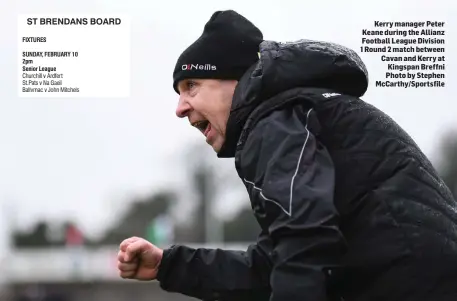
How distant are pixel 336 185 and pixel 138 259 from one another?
24.6 inches

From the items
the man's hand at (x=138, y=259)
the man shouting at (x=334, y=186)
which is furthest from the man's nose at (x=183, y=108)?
the man's hand at (x=138, y=259)

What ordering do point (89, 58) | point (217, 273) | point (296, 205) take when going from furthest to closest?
point (89, 58) < point (217, 273) < point (296, 205)

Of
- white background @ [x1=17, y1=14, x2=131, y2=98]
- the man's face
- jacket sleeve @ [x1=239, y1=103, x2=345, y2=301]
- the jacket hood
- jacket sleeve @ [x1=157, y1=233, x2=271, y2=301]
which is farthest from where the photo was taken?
white background @ [x1=17, y1=14, x2=131, y2=98]

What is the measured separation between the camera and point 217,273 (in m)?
2.63

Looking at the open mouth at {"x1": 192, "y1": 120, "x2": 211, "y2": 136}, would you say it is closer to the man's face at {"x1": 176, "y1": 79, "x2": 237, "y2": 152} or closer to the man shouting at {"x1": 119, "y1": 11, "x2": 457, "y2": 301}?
the man's face at {"x1": 176, "y1": 79, "x2": 237, "y2": 152}

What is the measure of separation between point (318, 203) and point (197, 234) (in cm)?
2733

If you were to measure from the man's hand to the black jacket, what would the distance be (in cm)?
41

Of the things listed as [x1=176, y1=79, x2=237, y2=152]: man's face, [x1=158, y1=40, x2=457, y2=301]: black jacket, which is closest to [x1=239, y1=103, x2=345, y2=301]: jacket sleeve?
[x1=158, y1=40, x2=457, y2=301]: black jacket

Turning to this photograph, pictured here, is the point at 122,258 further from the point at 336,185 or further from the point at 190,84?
the point at 336,185

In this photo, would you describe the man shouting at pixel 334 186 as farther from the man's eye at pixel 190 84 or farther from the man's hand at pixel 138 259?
the man's hand at pixel 138 259

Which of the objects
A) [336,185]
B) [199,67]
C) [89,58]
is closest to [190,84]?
[199,67]

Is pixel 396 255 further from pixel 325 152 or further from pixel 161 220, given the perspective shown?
pixel 161 220

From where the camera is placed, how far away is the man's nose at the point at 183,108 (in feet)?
8.32

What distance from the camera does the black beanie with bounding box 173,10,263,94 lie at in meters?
2.50
